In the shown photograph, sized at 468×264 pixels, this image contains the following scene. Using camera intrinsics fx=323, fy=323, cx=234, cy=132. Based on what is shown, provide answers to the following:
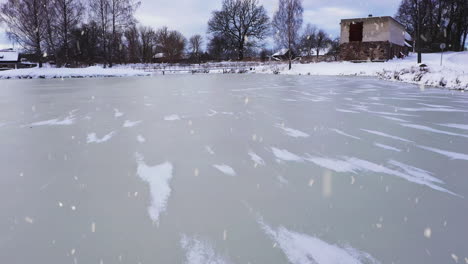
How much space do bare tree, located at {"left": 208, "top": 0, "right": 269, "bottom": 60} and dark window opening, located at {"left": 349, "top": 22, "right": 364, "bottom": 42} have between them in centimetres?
2062

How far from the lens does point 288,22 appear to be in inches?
1104

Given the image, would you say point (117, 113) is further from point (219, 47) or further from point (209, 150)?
point (219, 47)

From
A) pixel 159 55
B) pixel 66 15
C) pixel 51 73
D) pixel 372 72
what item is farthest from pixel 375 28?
pixel 159 55

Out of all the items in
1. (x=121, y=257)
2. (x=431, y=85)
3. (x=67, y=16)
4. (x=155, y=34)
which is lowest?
(x=121, y=257)

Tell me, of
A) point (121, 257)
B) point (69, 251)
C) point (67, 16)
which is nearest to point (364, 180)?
point (121, 257)

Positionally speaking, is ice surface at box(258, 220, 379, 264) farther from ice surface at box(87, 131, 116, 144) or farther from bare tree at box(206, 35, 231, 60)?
bare tree at box(206, 35, 231, 60)

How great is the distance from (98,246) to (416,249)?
71.0 inches

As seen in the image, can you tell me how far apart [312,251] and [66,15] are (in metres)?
30.9

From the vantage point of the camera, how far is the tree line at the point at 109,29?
25664 millimetres

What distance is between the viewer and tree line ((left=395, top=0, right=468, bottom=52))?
127 ft

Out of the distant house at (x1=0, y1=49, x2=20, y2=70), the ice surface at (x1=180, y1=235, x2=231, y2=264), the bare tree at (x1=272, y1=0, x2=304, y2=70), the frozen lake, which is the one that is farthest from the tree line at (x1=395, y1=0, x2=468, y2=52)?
the distant house at (x1=0, y1=49, x2=20, y2=70)

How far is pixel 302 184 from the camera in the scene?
2779mm

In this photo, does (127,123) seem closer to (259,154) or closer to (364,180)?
(259,154)

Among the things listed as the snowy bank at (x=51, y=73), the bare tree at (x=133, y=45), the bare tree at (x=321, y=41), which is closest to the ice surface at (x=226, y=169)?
the snowy bank at (x=51, y=73)
